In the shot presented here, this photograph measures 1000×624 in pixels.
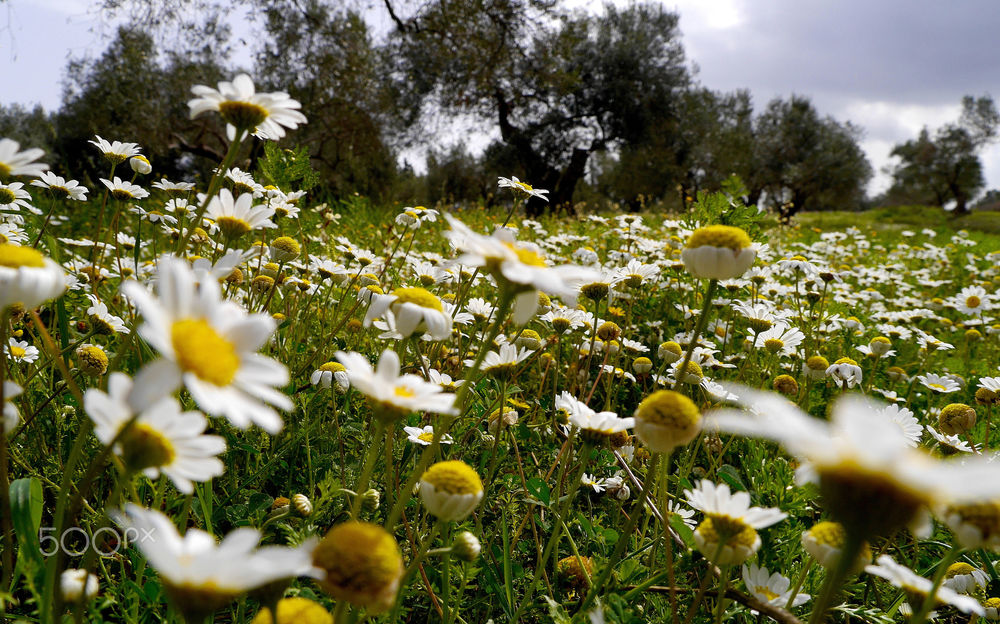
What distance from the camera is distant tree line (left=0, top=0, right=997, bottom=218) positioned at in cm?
1275

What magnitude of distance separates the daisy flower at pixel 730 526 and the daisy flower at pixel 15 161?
1.18m

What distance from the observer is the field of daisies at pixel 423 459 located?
569mm

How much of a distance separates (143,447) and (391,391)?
0.91 ft

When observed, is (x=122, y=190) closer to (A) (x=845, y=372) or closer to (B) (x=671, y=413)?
(B) (x=671, y=413)

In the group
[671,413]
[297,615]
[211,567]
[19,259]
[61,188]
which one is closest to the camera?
[211,567]

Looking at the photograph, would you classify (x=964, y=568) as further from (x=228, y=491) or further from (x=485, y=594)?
(x=228, y=491)

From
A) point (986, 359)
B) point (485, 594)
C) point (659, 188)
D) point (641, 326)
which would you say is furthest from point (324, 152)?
point (485, 594)

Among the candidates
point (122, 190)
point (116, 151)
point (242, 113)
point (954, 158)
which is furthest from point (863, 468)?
point (954, 158)

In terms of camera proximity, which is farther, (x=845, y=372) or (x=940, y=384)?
(x=940, y=384)

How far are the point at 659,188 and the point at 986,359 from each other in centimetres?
1646

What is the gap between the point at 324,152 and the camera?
1435cm

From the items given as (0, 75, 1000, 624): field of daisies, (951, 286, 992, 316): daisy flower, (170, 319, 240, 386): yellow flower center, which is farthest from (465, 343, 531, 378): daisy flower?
(951, 286, 992, 316): daisy flower

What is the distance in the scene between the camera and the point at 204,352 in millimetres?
585

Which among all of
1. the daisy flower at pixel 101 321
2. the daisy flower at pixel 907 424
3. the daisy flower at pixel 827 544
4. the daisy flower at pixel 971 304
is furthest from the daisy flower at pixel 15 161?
the daisy flower at pixel 971 304
